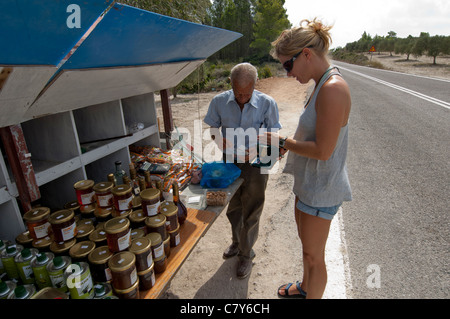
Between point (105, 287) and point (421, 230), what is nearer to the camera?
point (105, 287)

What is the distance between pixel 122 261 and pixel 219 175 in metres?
1.48

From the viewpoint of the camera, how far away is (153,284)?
6.12 ft

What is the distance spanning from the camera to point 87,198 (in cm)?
229

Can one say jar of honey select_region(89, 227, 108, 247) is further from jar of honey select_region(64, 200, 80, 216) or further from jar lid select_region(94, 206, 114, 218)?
jar of honey select_region(64, 200, 80, 216)

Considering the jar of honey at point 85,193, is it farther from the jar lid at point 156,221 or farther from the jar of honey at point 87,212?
the jar lid at point 156,221

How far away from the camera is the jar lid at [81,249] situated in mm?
1782

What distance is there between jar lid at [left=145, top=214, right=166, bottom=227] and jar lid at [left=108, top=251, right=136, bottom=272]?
0.30m

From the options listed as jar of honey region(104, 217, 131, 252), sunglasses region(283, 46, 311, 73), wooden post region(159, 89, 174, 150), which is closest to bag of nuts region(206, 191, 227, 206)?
jar of honey region(104, 217, 131, 252)

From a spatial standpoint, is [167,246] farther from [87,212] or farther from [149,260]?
[87,212]

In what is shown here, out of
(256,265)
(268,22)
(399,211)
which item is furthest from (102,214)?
(268,22)

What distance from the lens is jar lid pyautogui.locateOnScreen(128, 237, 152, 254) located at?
69.3 inches
